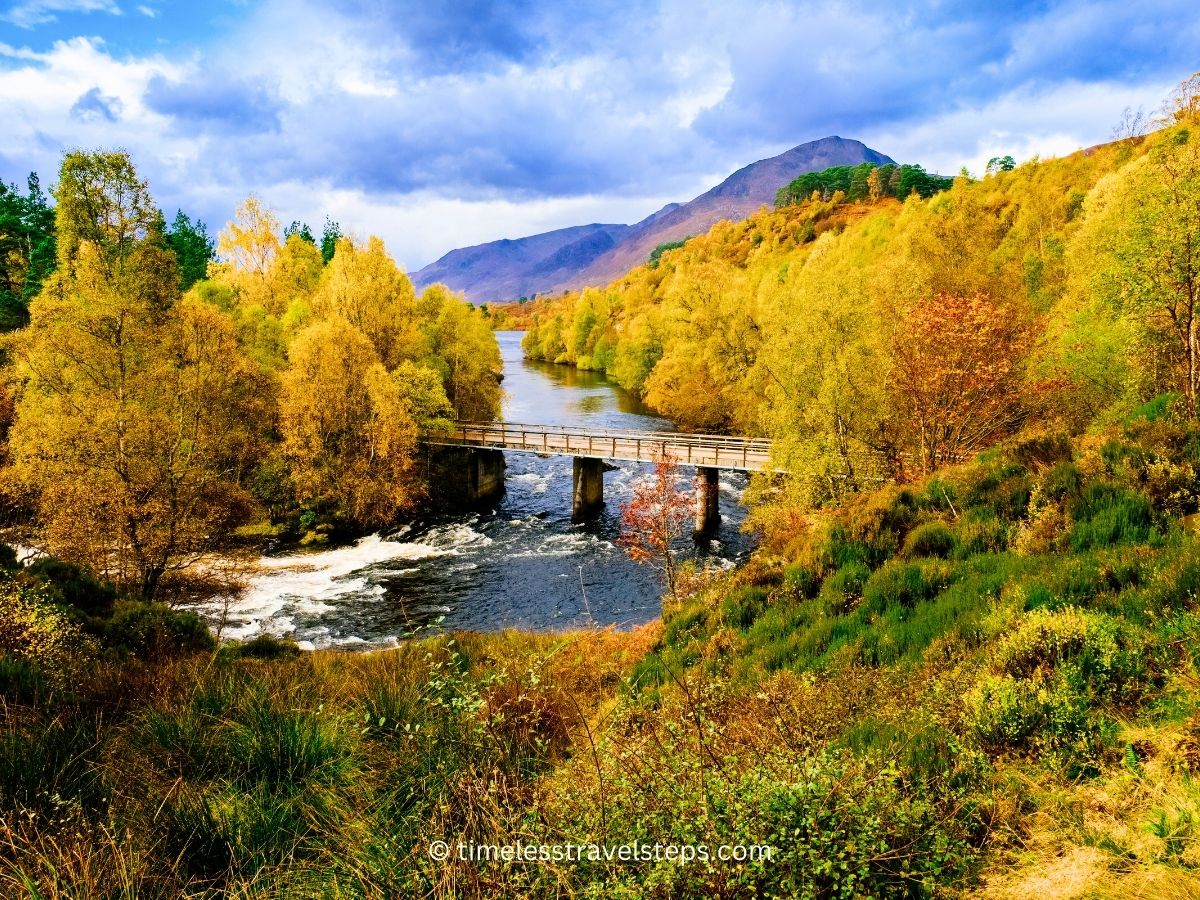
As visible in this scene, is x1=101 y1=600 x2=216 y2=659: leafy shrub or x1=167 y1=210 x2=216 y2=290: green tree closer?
x1=101 y1=600 x2=216 y2=659: leafy shrub

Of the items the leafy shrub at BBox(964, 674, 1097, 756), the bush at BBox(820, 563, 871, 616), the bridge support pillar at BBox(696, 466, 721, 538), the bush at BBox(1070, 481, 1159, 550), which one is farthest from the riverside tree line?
the bush at BBox(1070, 481, 1159, 550)

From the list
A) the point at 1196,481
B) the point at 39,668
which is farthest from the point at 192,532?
the point at 1196,481

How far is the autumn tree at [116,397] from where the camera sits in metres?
16.8

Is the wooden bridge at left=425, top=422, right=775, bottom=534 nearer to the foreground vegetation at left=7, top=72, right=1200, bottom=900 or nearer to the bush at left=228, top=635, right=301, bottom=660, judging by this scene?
the foreground vegetation at left=7, top=72, right=1200, bottom=900

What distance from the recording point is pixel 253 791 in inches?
185

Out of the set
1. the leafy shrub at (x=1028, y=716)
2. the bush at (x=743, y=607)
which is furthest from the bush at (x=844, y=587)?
the leafy shrub at (x=1028, y=716)

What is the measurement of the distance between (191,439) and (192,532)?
4.01m

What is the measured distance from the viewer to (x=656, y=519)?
2573cm

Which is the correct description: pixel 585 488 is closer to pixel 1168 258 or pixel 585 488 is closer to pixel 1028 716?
pixel 1168 258

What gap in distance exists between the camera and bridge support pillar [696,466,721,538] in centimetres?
2966

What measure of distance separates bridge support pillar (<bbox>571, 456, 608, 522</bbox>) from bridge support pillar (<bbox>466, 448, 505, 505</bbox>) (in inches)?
207

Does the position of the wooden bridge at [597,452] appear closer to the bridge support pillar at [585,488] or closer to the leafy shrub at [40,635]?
the bridge support pillar at [585,488]

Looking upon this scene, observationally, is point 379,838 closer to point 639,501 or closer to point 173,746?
point 173,746

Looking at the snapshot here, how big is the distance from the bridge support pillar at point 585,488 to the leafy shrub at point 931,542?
73.8ft
